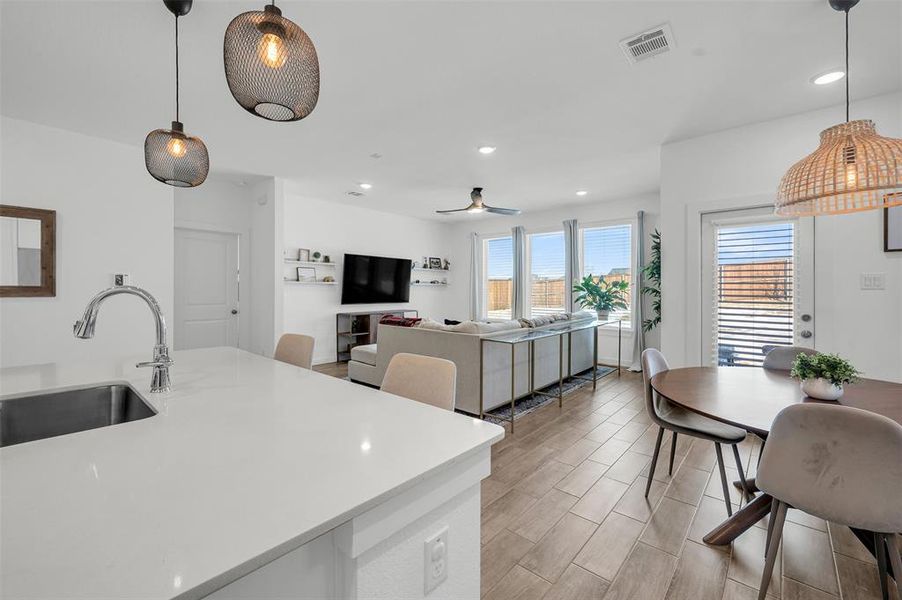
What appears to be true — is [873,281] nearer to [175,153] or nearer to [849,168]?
[849,168]

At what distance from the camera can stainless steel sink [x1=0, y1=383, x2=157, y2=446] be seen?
136 centimetres

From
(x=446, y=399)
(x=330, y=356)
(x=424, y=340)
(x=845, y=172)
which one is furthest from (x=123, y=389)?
(x=330, y=356)

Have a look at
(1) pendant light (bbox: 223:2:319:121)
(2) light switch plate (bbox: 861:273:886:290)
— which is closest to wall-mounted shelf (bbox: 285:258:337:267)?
(1) pendant light (bbox: 223:2:319:121)

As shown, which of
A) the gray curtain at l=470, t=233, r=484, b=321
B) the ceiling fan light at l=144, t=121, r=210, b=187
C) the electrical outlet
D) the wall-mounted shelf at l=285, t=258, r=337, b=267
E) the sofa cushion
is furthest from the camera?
the gray curtain at l=470, t=233, r=484, b=321

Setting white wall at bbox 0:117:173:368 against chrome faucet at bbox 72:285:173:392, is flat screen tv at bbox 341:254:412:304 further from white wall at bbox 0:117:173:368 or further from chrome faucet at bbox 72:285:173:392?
chrome faucet at bbox 72:285:173:392

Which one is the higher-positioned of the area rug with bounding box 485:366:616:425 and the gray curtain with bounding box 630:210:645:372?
the gray curtain with bounding box 630:210:645:372

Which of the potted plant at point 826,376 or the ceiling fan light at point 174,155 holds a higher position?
the ceiling fan light at point 174,155

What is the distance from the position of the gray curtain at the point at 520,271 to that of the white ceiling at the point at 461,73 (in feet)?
10.2

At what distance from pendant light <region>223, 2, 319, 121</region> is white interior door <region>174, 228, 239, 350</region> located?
441 centimetres

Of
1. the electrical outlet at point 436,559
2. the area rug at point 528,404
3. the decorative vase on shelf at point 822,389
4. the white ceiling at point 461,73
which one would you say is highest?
the white ceiling at point 461,73

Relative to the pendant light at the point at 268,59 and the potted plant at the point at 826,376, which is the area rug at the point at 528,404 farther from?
the pendant light at the point at 268,59

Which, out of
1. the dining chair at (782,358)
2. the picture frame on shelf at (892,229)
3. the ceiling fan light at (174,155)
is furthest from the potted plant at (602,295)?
the ceiling fan light at (174,155)

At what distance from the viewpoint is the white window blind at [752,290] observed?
10.4ft

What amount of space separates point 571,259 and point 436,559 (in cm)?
613
